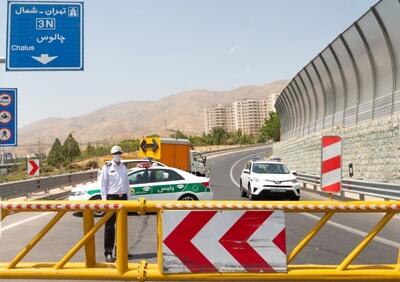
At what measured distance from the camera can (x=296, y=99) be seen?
31953 millimetres

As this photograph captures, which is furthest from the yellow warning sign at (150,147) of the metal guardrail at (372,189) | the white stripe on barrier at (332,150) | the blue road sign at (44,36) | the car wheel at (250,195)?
the white stripe on barrier at (332,150)

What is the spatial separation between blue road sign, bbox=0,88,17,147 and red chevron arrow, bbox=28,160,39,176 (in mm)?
7562

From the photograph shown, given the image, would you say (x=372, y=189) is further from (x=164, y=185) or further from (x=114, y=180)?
(x=114, y=180)

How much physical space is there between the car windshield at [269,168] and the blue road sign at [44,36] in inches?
373

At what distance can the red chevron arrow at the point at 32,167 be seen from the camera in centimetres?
2064

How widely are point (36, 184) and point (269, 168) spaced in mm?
10038

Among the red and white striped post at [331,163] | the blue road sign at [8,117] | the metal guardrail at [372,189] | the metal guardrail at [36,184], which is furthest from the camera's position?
the metal guardrail at [36,184]

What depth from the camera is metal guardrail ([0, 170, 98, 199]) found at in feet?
57.4

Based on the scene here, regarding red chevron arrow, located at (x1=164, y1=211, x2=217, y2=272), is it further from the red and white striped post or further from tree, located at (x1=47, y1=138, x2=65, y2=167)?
tree, located at (x1=47, y1=138, x2=65, y2=167)

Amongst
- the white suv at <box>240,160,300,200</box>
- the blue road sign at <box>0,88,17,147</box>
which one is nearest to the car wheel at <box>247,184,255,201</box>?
the white suv at <box>240,160,300,200</box>

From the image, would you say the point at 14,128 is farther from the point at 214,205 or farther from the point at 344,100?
the point at 344,100

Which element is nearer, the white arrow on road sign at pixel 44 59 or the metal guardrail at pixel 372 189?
the white arrow on road sign at pixel 44 59

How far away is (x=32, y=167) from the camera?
67.9 ft

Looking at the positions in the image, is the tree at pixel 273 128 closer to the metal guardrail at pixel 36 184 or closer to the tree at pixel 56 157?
the tree at pixel 56 157
